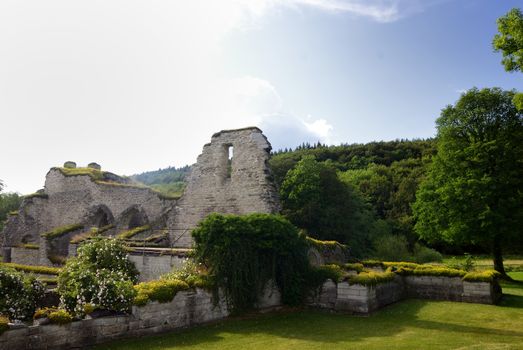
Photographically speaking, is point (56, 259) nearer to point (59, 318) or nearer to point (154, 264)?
point (154, 264)

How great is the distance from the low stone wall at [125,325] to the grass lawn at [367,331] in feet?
0.83

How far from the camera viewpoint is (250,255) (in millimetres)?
12445

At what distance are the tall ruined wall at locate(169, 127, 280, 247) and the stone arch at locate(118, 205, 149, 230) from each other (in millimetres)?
6697

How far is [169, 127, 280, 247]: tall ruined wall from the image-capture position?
17.0 meters

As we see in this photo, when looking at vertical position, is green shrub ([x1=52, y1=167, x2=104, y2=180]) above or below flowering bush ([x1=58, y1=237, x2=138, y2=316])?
above

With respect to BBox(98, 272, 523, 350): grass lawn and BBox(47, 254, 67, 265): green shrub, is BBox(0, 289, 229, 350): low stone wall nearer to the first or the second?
BBox(98, 272, 523, 350): grass lawn

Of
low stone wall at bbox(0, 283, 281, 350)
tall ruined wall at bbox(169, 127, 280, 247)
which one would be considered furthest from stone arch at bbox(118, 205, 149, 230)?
low stone wall at bbox(0, 283, 281, 350)

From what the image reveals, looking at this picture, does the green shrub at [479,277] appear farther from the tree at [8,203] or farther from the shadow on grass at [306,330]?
the tree at [8,203]

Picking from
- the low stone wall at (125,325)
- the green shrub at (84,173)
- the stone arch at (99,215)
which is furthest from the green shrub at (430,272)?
the green shrub at (84,173)

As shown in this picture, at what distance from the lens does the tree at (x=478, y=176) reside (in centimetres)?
2161

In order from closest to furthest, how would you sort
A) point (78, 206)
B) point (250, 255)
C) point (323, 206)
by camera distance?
point (250, 255) → point (78, 206) → point (323, 206)

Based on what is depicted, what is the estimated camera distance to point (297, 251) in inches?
530

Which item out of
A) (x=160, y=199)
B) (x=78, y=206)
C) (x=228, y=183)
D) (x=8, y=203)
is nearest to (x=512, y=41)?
(x=228, y=183)

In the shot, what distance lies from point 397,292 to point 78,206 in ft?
69.6
